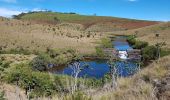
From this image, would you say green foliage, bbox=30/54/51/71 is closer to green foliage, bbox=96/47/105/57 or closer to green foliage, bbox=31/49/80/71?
green foliage, bbox=31/49/80/71

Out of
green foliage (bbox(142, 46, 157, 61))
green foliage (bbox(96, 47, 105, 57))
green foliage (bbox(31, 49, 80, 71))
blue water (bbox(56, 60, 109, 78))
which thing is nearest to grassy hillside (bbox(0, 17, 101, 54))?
green foliage (bbox(96, 47, 105, 57))

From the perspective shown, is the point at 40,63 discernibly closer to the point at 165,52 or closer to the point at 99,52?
the point at 99,52

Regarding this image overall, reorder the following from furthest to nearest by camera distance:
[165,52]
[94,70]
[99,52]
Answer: [99,52]
[165,52]
[94,70]

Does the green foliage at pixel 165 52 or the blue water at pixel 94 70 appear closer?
the blue water at pixel 94 70

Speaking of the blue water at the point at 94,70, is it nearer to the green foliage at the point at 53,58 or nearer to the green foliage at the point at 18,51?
the green foliage at the point at 53,58

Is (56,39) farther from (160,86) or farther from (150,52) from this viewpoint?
(160,86)

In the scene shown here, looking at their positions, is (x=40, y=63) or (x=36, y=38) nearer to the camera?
(x=40, y=63)

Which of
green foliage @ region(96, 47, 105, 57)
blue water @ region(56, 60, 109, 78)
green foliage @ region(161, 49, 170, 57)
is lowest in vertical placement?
blue water @ region(56, 60, 109, 78)

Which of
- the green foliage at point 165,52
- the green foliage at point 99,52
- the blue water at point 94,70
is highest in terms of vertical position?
the green foliage at point 165,52

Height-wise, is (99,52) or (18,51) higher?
(18,51)

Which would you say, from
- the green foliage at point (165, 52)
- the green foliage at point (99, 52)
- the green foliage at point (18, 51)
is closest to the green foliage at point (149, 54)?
the green foliage at point (165, 52)

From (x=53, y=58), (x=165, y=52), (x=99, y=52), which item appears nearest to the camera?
(x=53, y=58)

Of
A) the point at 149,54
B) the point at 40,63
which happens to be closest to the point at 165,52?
the point at 149,54

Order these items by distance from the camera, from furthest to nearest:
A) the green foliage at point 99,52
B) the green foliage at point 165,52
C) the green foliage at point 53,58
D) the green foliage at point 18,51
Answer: the green foliage at point 99,52 < the green foliage at point 18,51 < the green foliage at point 165,52 < the green foliage at point 53,58
